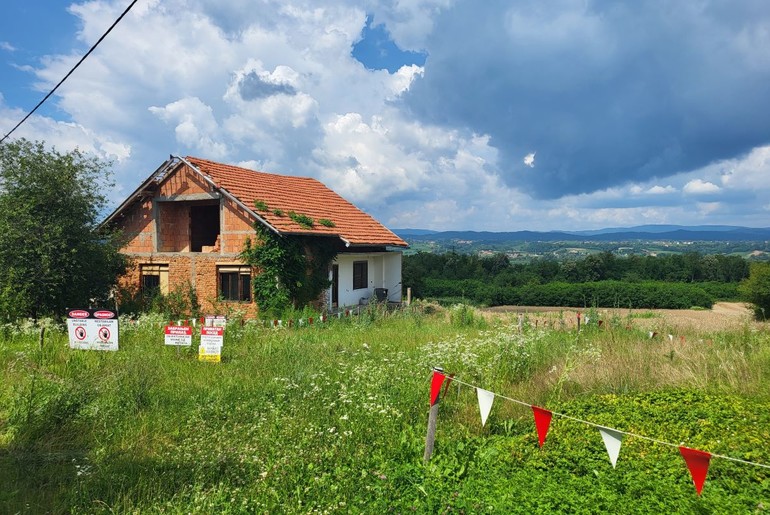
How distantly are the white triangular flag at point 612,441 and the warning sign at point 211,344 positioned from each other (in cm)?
705

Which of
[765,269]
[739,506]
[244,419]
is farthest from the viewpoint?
[765,269]

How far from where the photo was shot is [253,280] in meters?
17.0

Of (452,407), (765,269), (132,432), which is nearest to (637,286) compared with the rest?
(765,269)

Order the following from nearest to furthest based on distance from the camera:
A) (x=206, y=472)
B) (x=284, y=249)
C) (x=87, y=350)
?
(x=206, y=472), (x=87, y=350), (x=284, y=249)

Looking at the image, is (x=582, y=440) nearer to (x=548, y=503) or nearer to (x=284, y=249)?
(x=548, y=503)

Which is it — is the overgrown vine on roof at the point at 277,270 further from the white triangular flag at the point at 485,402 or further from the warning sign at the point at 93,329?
the white triangular flag at the point at 485,402

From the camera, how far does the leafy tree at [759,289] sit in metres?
25.8

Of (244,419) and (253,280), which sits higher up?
(253,280)

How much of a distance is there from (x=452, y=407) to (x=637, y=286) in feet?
124

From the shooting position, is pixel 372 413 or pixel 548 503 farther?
pixel 372 413

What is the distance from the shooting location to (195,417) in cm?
634

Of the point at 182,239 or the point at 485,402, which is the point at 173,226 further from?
the point at 485,402

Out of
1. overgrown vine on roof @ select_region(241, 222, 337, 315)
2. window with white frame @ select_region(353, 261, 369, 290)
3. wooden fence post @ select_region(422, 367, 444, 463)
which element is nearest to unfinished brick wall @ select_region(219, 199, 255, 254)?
overgrown vine on roof @ select_region(241, 222, 337, 315)

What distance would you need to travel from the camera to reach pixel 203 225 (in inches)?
803
